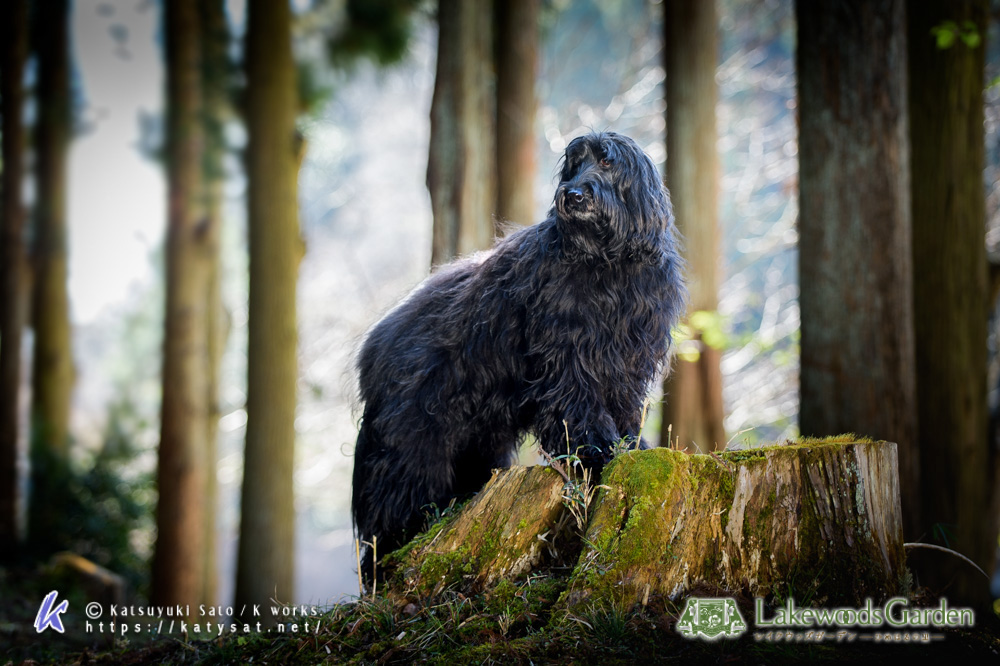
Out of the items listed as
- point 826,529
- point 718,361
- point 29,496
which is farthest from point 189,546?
point 826,529

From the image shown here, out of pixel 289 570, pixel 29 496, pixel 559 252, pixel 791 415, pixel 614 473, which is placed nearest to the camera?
pixel 614 473

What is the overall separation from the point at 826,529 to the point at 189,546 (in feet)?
25.9

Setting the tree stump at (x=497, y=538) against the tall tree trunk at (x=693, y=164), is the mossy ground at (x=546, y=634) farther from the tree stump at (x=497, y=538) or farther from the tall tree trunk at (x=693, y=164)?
the tall tree trunk at (x=693, y=164)

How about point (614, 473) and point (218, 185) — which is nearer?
point (614, 473)

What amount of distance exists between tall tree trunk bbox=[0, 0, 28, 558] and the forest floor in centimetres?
902

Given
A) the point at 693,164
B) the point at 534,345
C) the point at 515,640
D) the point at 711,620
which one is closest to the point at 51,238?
the point at 693,164

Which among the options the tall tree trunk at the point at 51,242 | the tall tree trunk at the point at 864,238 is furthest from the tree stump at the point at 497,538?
the tall tree trunk at the point at 51,242

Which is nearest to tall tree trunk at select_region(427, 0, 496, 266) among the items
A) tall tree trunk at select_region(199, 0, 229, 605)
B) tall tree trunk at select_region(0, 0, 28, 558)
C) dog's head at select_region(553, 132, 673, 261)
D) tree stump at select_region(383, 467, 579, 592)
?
tall tree trunk at select_region(199, 0, 229, 605)

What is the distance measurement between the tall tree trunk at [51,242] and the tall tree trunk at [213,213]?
2.27m

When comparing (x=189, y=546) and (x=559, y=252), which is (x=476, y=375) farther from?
(x=189, y=546)

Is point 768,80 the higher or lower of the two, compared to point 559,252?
higher

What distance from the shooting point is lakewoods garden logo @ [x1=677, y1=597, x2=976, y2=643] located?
2.60m

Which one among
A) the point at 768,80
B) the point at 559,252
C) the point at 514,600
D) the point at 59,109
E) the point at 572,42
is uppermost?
the point at 572,42

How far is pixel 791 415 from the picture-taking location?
12.9 m
